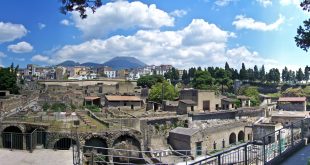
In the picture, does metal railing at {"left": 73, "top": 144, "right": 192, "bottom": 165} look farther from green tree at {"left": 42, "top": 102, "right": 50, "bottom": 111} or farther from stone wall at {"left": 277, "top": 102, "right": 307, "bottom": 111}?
stone wall at {"left": 277, "top": 102, "right": 307, "bottom": 111}

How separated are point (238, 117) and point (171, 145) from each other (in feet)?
58.7

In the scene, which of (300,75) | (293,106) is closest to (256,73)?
(300,75)

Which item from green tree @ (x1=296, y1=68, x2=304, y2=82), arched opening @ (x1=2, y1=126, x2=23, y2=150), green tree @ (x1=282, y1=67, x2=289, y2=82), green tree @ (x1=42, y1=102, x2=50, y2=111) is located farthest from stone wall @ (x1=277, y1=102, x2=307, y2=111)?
green tree @ (x1=282, y1=67, x2=289, y2=82)

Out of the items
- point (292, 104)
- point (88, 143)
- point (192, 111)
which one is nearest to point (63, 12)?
point (88, 143)

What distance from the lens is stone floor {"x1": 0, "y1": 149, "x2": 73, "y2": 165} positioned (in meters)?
14.5

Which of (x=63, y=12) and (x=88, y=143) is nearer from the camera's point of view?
(x=63, y=12)

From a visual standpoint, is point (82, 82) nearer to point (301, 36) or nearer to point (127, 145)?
point (127, 145)

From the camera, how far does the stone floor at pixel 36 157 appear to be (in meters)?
14.5

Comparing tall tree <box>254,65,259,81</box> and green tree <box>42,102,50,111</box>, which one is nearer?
green tree <box>42,102,50,111</box>

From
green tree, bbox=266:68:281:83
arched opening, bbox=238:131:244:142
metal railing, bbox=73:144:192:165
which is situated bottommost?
arched opening, bbox=238:131:244:142

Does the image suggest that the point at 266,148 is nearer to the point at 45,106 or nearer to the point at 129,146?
the point at 129,146

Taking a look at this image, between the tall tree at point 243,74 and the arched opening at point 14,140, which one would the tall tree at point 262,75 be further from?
the arched opening at point 14,140

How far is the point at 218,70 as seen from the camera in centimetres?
10006

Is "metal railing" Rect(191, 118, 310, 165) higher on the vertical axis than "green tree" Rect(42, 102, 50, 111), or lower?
higher
